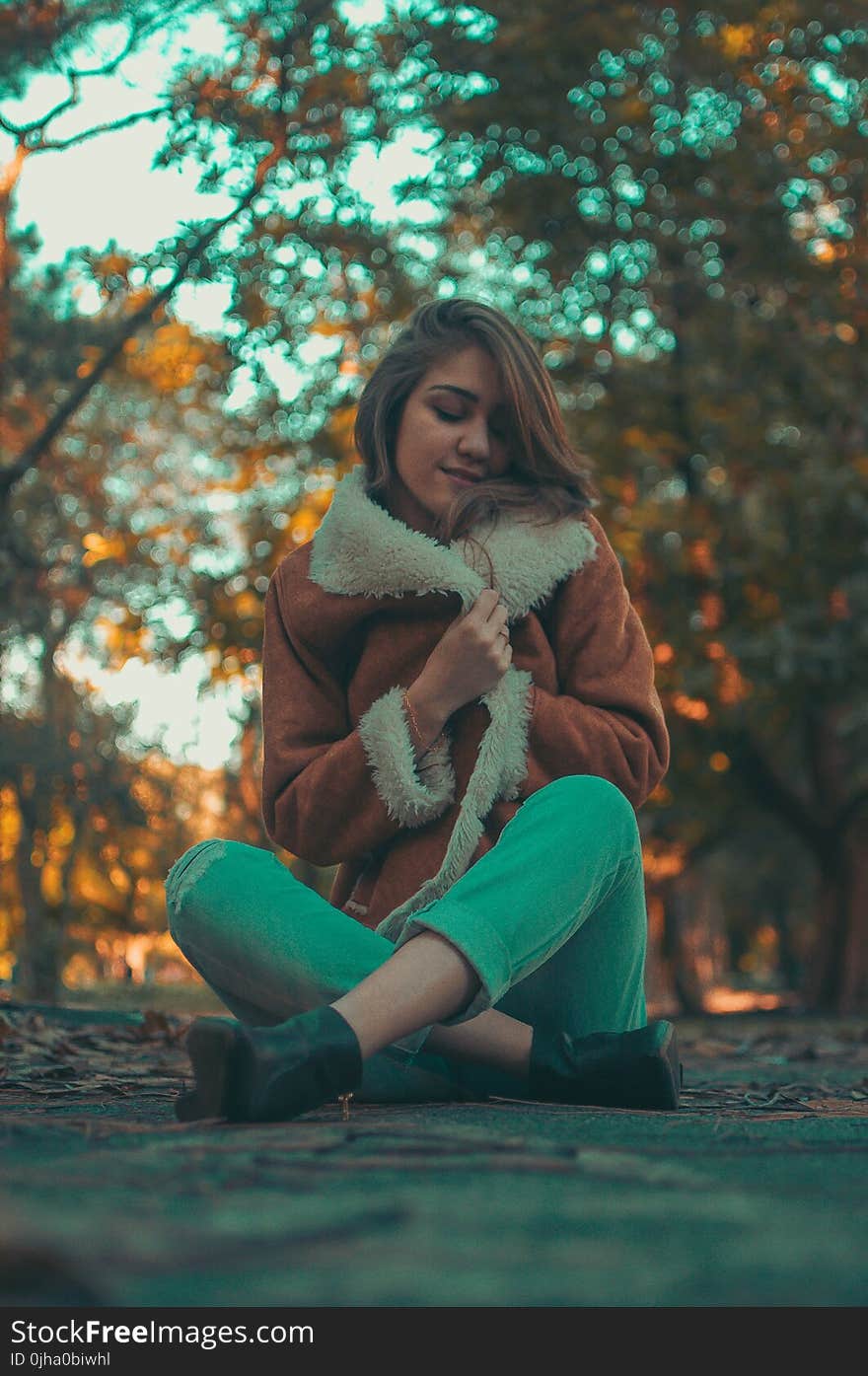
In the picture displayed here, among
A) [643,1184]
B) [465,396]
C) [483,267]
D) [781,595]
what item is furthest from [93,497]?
[643,1184]

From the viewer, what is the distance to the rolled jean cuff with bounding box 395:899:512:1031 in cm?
235

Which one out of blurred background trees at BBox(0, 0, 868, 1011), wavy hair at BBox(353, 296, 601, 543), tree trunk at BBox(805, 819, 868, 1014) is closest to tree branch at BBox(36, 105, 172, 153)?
blurred background trees at BBox(0, 0, 868, 1011)

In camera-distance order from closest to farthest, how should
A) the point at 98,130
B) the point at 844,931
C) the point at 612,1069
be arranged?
the point at 612,1069
the point at 98,130
the point at 844,931

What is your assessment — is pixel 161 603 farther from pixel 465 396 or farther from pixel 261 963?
pixel 261 963

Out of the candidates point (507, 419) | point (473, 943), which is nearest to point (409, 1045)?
point (473, 943)

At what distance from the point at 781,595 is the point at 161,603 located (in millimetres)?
5027

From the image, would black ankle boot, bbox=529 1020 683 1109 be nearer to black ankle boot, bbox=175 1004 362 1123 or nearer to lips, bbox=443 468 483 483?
black ankle boot, bbox=175 1004 362 1123

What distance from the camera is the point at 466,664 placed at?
2977mm

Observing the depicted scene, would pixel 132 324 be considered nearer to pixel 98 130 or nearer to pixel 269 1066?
pixel 98 130

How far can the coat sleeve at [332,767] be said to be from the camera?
9.71ft

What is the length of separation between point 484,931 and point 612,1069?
1.57 ft

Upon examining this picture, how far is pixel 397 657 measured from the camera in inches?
126

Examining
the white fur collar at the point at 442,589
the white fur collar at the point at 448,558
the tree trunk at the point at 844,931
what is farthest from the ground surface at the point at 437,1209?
the tree trunk at the point at 844,931

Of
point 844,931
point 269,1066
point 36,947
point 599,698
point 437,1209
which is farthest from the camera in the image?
point 844,931
